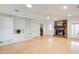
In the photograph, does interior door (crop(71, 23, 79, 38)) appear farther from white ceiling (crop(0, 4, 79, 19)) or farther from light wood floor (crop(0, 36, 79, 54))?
light wood floor (crop(0, 36, 79, 54))

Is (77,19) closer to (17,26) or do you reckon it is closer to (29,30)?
(29,30)

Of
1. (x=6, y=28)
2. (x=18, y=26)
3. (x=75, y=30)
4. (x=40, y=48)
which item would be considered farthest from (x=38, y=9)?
(x=75, y=30)

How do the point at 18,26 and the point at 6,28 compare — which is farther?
the point at 18,26

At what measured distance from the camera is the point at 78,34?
9602 millimetres

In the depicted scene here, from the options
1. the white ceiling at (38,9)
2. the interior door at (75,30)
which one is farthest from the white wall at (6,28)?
the interior door at (75,30)

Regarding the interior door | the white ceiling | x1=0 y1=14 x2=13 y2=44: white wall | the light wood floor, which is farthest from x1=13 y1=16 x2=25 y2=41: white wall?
the interior door

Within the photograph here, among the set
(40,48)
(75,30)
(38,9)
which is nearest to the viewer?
(40,48)

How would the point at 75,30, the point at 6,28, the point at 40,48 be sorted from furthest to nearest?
the point at 75,30 → the point at 6,28 → the point at 40,48

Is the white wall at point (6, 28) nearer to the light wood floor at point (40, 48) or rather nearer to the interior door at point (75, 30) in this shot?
the light wood floor at point (40, 48)

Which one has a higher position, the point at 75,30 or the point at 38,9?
the point at 38,9

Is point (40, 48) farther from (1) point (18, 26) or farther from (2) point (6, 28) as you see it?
(1) point (18, 26)
